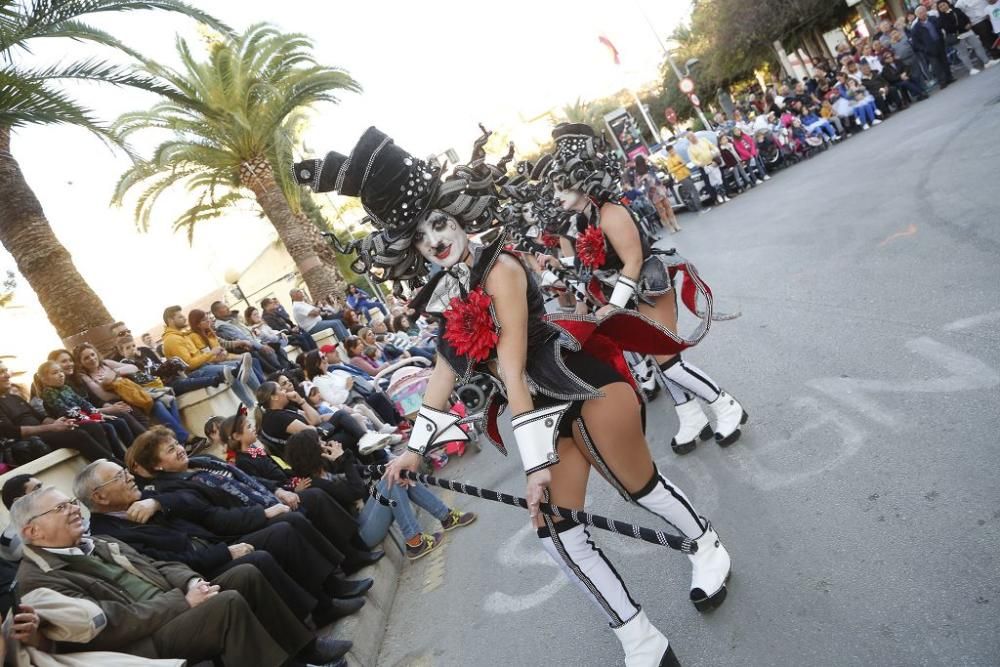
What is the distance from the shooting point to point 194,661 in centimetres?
373

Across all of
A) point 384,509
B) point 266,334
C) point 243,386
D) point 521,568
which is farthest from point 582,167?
point 266,334

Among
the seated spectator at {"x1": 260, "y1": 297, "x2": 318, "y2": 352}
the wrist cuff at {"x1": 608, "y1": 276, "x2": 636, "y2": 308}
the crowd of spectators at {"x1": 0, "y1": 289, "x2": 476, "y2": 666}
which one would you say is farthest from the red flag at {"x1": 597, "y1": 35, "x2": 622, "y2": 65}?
the wrist cuff at {"x1": 608, "y1": 276, "x2": 636, "y2": 308}

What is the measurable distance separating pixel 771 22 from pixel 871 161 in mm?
25447

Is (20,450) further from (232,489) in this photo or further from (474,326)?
(474,326)

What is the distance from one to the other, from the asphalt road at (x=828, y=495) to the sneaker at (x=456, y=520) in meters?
0.13

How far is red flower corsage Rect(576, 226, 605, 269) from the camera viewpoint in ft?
15.8

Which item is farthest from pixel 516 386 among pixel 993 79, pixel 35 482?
pixel 993 79

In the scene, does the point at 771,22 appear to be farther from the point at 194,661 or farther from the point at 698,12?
the point at 194,661

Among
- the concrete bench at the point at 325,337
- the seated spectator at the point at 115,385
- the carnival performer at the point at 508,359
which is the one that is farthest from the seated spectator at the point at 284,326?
the carnival performer at the point at 508,359

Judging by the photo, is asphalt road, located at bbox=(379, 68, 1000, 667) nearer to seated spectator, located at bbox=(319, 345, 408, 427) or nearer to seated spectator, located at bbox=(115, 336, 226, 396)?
seated spectator, located at bbox=(319, 345, 408, 427)

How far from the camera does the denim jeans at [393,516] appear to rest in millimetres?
5777

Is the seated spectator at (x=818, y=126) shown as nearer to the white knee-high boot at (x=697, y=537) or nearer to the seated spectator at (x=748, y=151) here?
the seated spectator at (x=748, y=151)

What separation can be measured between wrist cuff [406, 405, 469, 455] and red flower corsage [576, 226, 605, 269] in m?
2.04

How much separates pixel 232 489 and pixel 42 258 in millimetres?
5530
